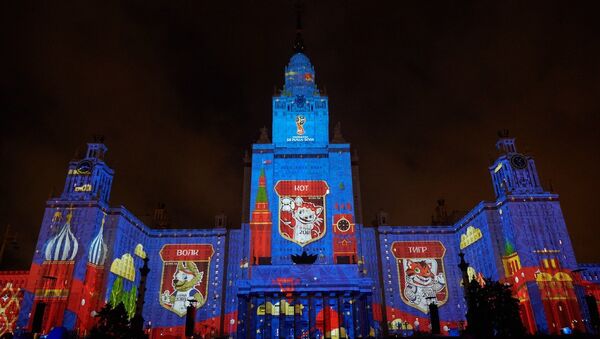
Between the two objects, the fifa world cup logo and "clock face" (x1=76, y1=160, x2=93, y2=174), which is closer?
"clock face" (x1=76, y1=160, x2=93, y2=174)

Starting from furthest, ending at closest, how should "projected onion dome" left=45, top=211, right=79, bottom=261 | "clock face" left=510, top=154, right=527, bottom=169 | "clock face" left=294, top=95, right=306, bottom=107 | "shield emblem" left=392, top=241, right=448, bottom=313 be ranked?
"clock face" left=294, top=95, right=306, bottom=107, "shield emblem" left=392, top=241, right=448, bottom=313, "clock face" left=510, top=154, right=527, bottom=169, "projected onion dome" left=45, top=211, right=79, bottom=261

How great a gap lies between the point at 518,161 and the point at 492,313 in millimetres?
38870

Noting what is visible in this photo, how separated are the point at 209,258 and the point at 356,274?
25004 mm

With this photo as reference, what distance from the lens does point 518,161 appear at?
2559 inches

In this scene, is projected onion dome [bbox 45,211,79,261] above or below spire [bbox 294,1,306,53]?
below

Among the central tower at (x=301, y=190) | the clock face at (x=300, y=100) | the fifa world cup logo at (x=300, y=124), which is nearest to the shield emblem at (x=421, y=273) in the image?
the central tower at (x=301, y=190)

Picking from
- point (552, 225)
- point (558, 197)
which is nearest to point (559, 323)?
point (552, 225)

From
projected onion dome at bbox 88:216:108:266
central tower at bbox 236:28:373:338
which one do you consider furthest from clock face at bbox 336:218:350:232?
projected onion dome at bbox 88:216:108:266

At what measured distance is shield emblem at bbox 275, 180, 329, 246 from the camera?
70125mm

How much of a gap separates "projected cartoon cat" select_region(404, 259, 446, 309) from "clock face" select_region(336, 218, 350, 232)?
11914 millimetres

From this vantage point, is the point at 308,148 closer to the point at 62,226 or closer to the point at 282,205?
the point at 282,205

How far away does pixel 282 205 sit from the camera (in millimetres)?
71688

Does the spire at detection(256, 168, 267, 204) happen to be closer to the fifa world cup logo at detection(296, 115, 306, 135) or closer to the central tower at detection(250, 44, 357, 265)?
the central tower at detection(250, 44, 357, 265)

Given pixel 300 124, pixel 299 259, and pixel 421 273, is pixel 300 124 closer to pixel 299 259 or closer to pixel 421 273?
pixel 299 259
